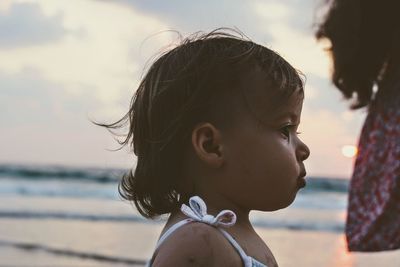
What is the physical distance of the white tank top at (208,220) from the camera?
165cm

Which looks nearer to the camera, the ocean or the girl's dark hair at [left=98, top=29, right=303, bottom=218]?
the girl's dark hair at [left=98, top=29, right=303, bottom=218]

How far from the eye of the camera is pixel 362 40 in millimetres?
3293

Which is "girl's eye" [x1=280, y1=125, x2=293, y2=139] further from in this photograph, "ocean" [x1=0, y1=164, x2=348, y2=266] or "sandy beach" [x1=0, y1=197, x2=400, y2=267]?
"sandy beach" [x1=0, y1=197, x2=400, y2=267]

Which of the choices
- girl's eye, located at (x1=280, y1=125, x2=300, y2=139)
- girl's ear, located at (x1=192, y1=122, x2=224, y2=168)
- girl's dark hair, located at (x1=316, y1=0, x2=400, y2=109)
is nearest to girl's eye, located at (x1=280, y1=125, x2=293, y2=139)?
girl's eye, located at (x1=280, y1=125, x2=300, y2=139)

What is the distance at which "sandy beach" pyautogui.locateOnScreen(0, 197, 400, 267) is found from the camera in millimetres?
6055

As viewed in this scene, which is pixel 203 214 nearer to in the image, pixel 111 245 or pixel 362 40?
pixel 362 40

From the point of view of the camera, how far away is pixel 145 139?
176 centimetres

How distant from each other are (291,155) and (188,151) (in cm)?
22

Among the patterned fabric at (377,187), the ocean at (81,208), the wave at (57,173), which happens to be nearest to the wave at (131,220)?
the ocean at (81,208)

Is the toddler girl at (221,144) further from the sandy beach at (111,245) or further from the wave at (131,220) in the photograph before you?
the wave at (131,220)

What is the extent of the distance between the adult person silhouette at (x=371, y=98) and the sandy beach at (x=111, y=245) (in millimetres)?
2694

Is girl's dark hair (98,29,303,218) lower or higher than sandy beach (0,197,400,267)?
higher

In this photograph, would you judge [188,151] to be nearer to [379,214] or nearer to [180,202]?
[180,202]

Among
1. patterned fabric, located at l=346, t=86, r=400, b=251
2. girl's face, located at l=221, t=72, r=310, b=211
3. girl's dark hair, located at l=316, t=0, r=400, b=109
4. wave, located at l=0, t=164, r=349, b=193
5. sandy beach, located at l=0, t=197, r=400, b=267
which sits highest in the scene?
girl's face, located at l=221, t=72, r=310, b=211
